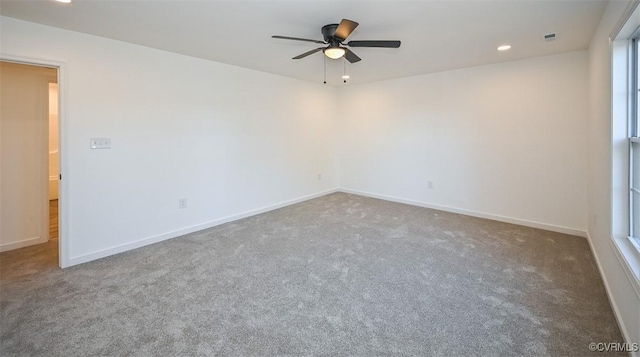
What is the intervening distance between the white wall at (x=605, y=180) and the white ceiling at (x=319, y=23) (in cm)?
30

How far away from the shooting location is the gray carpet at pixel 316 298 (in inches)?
70.8

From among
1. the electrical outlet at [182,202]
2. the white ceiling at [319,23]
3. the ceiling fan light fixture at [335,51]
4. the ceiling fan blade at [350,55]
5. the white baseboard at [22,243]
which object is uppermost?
the white ceiling at [319,23]

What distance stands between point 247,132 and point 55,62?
7.68ft

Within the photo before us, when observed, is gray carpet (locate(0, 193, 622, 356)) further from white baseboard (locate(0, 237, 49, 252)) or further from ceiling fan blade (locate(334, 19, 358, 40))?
ceiling fan blade (locate(334, 19, 358, 40))

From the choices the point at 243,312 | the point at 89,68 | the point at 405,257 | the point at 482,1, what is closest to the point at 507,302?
the point at 405,257

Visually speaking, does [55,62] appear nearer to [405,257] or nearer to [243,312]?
[243,312]

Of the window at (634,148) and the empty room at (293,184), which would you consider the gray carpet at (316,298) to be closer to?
the empty room at (293,184)

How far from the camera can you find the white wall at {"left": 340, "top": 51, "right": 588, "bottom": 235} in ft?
12.1

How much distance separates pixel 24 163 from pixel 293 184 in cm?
374

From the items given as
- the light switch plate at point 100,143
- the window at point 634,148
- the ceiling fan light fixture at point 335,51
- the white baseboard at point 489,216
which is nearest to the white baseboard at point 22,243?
the light switch plate at point 100,143

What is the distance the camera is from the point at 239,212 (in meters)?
4.57

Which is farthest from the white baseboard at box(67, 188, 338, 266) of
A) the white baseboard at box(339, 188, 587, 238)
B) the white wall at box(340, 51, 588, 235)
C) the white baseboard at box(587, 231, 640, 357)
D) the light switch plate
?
the white baseboard at box(587, 231, 640, 357)

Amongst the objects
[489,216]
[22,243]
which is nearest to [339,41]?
[489,216]

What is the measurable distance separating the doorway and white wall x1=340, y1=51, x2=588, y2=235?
4.96m
